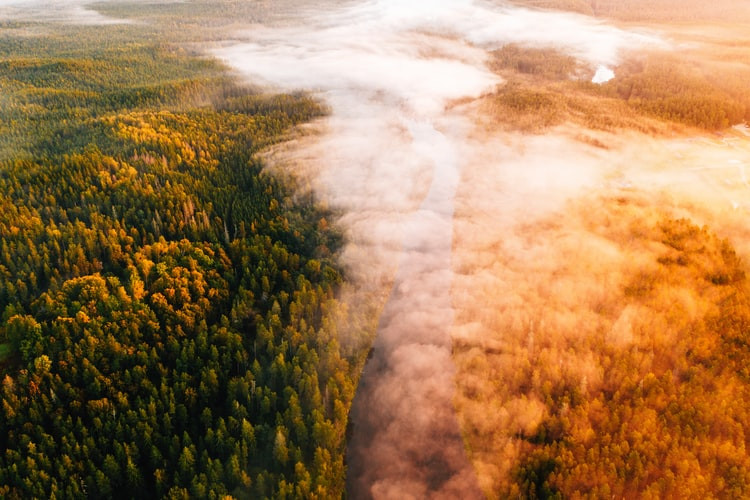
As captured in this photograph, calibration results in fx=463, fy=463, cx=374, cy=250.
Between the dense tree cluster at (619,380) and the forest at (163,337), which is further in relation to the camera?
the dense tree cluster at (619,380)

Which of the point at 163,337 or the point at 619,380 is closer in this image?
the point at 619,380

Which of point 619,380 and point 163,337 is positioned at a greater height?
point 163,337

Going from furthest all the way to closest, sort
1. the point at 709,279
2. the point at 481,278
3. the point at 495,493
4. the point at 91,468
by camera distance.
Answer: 1. the point at 481,278
2. the point at 709,279
3. the point at 495,493
4. the point at 91,468

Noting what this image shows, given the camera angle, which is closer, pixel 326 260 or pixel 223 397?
pixel 223 397

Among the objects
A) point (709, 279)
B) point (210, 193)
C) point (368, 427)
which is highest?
point (210, 193)

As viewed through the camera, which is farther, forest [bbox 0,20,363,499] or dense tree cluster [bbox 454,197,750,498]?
dense tree cluster [bbox 454,197,750,498]

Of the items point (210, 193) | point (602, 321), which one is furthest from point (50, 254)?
point (602, 321)

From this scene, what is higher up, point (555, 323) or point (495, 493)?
point (555, 323)

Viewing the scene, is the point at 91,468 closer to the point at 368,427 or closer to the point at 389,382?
the point at 368,427
